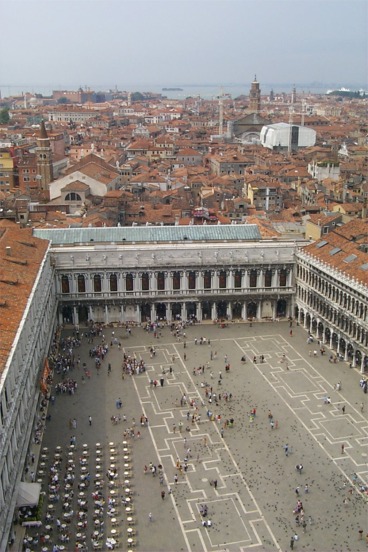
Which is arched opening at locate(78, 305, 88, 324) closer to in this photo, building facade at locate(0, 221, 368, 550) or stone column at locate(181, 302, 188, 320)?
building facade at locate(0, 221, 368, 550)

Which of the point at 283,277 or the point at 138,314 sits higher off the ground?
the point at 283,277

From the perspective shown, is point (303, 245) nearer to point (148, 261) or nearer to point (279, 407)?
point (148, 261)

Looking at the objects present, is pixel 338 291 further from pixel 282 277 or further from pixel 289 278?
pixel 282 277

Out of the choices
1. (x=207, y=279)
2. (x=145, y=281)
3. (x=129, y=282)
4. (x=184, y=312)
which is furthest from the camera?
(x=184, y=312)

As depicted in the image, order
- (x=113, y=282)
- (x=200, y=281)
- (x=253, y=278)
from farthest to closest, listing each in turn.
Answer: (x=253, y=278) → (x=200, y=281) → (x=113, y=282)

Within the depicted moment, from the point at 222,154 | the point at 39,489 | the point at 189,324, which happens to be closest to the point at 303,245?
the point at 189,324

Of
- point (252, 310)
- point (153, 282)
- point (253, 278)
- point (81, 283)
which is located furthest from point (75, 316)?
point (253, 278)
